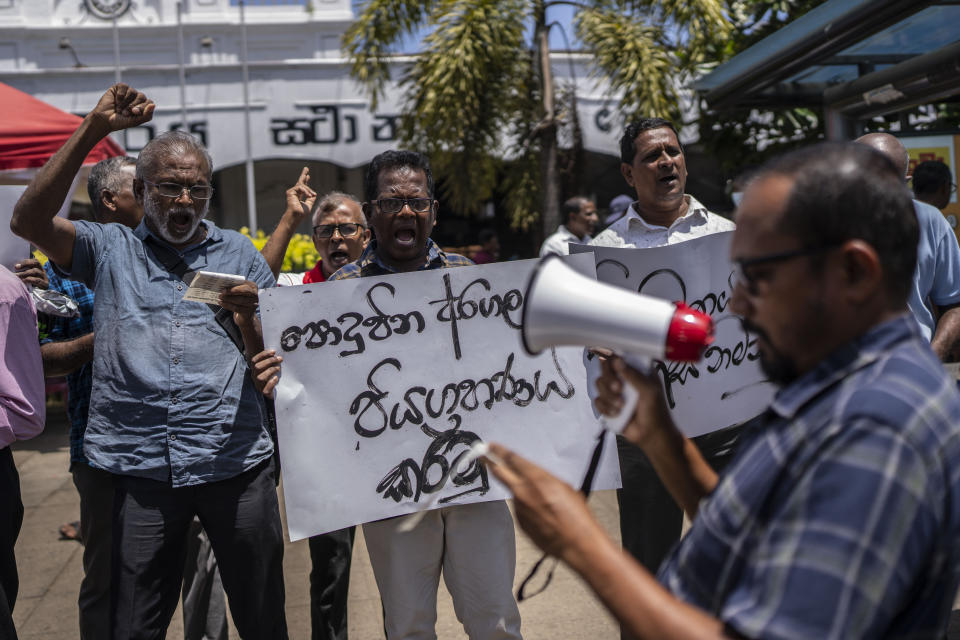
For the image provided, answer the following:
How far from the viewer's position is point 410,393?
9.18 feet

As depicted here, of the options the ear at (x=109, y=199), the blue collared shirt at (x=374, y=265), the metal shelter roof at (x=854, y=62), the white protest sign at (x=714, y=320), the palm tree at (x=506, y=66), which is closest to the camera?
the blue collared shirt at (x=374, y=265)

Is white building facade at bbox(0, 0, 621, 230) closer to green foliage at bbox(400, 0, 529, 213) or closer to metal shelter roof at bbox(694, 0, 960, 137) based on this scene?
green foliage at bbox(400, 0, 529, 213)

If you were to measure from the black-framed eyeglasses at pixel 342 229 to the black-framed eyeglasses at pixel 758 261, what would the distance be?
3052 mm

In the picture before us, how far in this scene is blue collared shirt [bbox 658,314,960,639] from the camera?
1.09 meters

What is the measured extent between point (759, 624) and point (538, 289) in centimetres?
69

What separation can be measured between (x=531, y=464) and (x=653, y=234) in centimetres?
202

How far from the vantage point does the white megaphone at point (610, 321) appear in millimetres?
1472

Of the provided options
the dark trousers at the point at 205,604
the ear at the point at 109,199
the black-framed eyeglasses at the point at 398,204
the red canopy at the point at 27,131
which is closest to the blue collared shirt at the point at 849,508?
the black-framed eyeglasses at the point at 398,204

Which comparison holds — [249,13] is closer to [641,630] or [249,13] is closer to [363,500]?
[363,500]

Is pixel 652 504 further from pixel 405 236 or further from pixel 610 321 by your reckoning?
pixel 610 321

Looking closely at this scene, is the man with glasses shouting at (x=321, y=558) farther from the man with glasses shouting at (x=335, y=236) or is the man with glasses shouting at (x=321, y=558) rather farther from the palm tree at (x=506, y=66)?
the palm tree at (x=506, y=66)

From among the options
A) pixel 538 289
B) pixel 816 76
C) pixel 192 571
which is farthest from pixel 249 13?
pixel 538 289

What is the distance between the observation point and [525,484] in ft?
4.69

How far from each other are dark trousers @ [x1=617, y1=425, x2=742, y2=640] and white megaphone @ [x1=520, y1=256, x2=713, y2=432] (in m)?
1.58
